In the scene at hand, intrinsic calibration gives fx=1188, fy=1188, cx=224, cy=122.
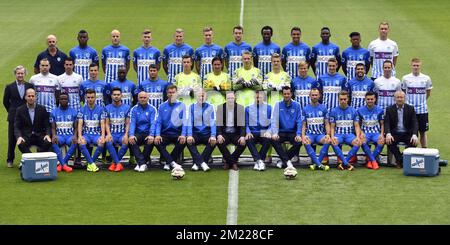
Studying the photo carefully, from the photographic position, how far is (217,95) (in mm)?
22703

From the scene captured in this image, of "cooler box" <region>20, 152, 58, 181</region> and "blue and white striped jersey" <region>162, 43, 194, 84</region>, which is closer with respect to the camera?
"cooler box" <region>20, 152, 58, 181</region>

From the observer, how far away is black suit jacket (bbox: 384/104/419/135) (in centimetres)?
2197

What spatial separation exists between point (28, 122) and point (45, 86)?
0.97 metres

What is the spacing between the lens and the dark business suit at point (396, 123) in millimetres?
21938

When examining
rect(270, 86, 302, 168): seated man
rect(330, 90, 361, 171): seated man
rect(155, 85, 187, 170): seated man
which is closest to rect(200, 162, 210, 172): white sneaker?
rect(155, 85, 187, 170): seated man

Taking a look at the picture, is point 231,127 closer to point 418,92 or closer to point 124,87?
point 124,87

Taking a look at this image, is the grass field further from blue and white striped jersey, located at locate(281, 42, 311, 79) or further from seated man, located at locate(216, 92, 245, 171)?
blue and white striped jersey, located at locate(281, 42, 311, 79)

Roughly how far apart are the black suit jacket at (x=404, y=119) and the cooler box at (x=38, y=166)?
612cm

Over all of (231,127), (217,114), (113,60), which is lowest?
(231,127)

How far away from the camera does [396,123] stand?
22078 millimetres

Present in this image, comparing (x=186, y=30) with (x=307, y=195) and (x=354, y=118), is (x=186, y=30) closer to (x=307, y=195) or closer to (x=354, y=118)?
(x=354, y=118)

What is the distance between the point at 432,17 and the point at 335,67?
1936 cm

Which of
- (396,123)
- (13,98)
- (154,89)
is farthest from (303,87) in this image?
(13,98)

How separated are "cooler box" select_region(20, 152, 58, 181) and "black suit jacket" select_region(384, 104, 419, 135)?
612 centimetres
